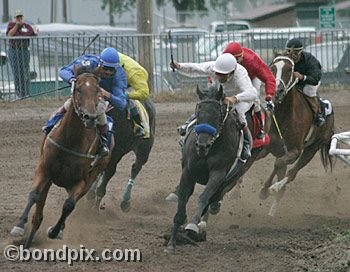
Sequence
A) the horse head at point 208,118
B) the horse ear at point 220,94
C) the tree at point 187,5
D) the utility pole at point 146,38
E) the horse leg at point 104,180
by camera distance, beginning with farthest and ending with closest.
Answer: the tree at point 187,5
the utility pole at point 146,38
the horse leg at point 104,180
the horse ear at point 220,94
the horse head at point 208,118

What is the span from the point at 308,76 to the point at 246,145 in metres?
2.93

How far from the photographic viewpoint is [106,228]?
38.3 feet

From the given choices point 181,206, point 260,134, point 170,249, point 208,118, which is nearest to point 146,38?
point 260,134

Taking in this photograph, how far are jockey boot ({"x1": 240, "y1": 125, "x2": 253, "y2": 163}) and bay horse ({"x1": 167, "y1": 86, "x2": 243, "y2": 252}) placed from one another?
0.23 m

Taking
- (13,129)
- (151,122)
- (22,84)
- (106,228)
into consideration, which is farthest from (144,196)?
(22,84)

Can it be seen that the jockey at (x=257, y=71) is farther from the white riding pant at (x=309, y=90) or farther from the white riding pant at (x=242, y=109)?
the white riding pant at (x=309, y=90)

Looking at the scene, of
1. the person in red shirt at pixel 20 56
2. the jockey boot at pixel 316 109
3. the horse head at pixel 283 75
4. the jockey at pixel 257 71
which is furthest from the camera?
the person in red shirt at pixel 20 56

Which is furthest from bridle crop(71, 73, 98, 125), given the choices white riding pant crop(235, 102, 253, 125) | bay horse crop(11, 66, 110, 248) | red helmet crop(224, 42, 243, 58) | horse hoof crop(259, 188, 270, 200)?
horse hoof crop(259, 188, 270, 200)

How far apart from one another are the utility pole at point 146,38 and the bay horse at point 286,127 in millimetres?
8569

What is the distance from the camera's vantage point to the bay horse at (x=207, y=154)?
34.3 feet

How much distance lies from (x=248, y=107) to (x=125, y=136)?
1736 millimetres

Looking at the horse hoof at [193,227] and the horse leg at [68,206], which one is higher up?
the horse leg at [68,206]

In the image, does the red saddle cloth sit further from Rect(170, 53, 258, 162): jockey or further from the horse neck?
the horse neck

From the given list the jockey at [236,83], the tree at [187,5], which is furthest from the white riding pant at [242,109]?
the tree at [187,5]
